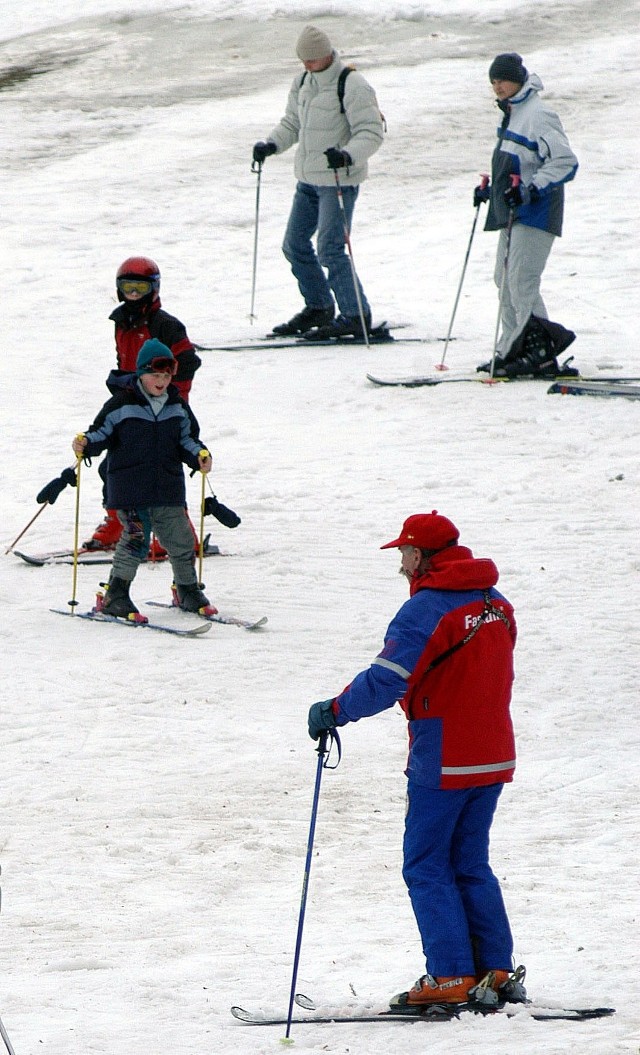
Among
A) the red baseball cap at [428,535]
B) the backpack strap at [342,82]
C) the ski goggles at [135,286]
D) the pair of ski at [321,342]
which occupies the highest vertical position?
the backpack strap at [342,82]

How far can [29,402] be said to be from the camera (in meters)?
11.9

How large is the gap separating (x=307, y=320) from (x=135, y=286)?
518 cm

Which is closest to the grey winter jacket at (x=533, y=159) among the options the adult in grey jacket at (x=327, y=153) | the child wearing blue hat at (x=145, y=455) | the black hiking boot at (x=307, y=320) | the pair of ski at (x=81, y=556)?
the adult in grey jacket at (x=327, y=153)

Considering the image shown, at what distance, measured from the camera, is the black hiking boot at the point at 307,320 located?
1330 cm

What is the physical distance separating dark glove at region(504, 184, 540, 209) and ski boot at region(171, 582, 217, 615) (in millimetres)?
4435

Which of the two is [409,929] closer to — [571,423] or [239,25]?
[571,423]

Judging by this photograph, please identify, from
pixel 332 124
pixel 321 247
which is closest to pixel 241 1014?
pixel 321 247

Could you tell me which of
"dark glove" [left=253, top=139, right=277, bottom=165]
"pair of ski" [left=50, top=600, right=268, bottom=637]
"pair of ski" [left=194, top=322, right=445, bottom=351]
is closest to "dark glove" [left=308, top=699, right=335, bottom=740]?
"pair of ski" [left=50, top=600, right=268, bottom=637]

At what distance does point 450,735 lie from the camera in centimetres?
442

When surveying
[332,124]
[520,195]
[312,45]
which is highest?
[312,45]

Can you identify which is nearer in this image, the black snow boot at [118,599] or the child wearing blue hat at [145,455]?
the child wearing blue hat at [145,455]

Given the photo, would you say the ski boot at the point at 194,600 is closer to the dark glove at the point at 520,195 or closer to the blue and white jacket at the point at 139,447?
the blue and white jacket at the point at 139,447

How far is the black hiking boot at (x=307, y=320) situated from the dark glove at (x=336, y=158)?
159 cm

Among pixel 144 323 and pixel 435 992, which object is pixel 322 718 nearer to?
pixel 435 992
